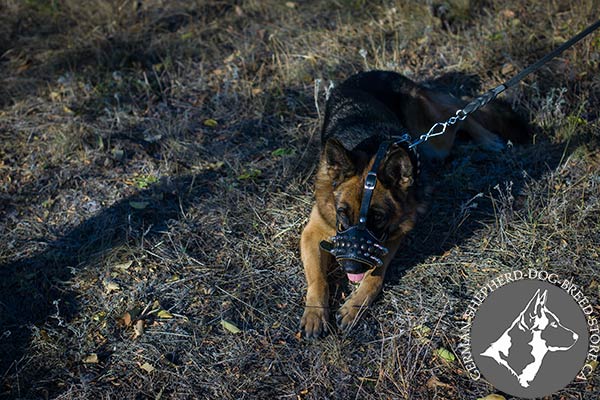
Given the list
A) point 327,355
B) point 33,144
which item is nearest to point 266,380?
point 327,355

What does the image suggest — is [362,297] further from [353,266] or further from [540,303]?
[540,303]

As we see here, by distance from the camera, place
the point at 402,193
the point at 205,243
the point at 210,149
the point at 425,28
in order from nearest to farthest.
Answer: the point at 402,193
the point at 205,243
the point at 210,149
the point at 425,28

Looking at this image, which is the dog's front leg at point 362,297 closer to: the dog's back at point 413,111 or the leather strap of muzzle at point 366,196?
the leather strap of muzzle at point 366,196

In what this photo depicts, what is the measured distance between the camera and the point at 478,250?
4.20m

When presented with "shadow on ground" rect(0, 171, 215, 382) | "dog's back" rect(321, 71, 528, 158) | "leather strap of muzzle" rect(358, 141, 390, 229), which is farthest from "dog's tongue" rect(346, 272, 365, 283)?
"shadow on ground" rect(0, 171, 215, 382)

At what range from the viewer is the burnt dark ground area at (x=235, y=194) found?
3.60 m

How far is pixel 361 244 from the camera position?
11.5 feet

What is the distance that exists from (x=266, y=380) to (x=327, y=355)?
16.7 inches

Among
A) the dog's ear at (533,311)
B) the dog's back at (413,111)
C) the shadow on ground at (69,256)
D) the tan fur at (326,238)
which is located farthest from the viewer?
the dog's back at (413,111)

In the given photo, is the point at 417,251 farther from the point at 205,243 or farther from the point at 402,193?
the point at 205,243

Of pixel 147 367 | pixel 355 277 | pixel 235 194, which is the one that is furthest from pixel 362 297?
pixel 235 194

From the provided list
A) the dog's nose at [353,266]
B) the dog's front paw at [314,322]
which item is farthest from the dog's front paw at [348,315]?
the dog's nose at [353,266]

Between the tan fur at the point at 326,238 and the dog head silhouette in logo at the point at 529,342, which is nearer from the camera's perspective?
the dog head silhouette in logo at the point at 529,342

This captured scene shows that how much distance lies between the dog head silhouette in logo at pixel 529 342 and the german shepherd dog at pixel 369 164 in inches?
35.8
